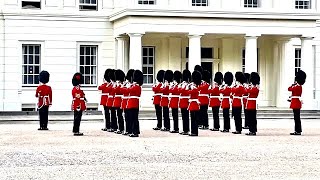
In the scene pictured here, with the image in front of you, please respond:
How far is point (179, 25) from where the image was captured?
36.6 m

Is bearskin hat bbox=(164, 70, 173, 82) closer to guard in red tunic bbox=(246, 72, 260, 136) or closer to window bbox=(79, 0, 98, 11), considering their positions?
guard in red tunic bbox=(246, 72, 260, 136)

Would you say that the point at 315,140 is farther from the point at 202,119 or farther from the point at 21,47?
the point at 21,47

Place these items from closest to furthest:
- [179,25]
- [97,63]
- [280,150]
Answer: [280,150], [179,25], [97,63]

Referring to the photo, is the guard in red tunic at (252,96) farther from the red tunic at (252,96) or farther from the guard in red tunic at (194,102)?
the guard in red tunic at (194,102)

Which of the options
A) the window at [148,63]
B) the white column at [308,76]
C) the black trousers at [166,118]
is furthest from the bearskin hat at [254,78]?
the window at [148,63]

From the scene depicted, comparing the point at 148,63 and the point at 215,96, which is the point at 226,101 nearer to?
the point at 215,96

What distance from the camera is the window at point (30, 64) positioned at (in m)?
38.7

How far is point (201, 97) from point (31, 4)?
46.3ft

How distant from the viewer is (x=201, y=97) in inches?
1067

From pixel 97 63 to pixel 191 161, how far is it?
23.1 meters

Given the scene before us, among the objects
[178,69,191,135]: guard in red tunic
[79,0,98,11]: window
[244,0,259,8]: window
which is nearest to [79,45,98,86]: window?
[79,0,98,11]: window

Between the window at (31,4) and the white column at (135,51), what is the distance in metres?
5.09

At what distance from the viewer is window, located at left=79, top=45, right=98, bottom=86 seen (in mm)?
39406

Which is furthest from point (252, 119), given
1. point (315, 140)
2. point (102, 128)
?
point (102, 128)
